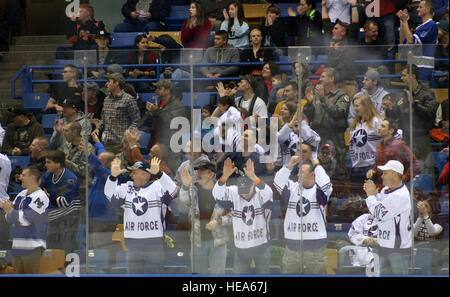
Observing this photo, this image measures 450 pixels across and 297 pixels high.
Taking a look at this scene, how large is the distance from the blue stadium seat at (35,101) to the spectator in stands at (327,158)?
2128 millimetres

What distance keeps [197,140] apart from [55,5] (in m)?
5.88

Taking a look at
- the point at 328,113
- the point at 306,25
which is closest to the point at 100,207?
the point at 328,113

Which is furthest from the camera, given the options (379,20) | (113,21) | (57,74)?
(113,21)

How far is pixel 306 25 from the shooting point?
909 centimetres

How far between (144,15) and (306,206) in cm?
478

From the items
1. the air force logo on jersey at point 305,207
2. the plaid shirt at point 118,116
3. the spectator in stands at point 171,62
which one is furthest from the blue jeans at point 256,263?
the spectator in stands at point 171,62

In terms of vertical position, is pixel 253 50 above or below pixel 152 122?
above

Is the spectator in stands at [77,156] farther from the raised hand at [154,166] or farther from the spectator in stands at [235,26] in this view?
the spectator in stands at [235,26]

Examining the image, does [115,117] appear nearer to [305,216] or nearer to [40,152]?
[40,152]

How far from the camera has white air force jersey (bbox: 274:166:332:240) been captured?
601 centimetres
